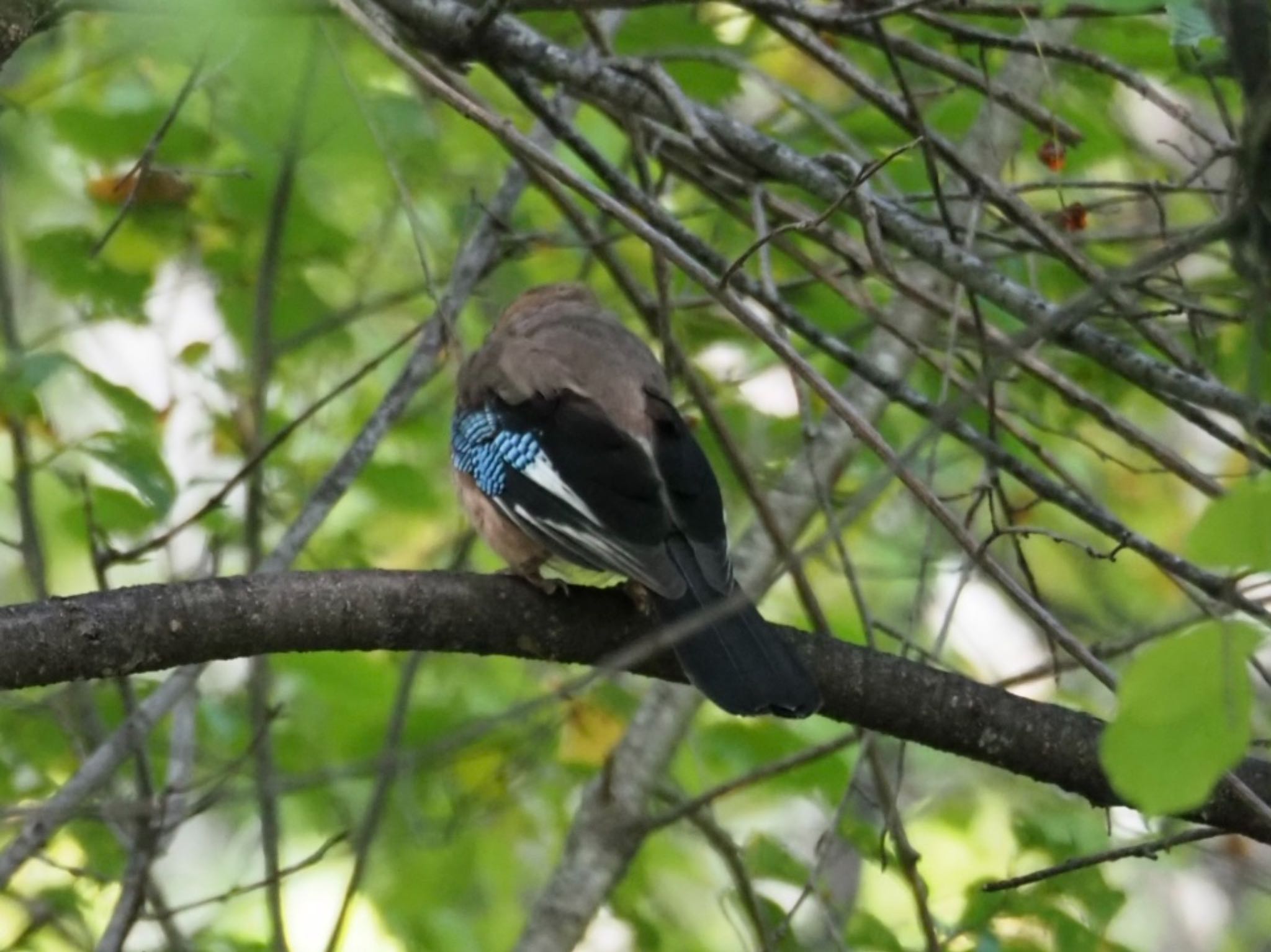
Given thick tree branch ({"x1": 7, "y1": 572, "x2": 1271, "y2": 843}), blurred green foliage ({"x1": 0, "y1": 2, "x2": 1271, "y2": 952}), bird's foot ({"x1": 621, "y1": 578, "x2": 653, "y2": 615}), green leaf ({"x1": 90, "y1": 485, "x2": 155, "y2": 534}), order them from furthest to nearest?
green leaf ({"x1": 90, "y1": 485, "x2": 155, "y2": 534})
blurred green foliage ({"x1": 0, "y1": 2, "x2": 1271, "y2": 952})
bird's foot ({"x1": 621, "y1": 578, "x2": 653, "y2": 615})
thick tree branch ({"x1": 7, "y1": 572, "x2": 1271, "y2": 843})

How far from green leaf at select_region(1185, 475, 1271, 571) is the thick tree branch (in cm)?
152

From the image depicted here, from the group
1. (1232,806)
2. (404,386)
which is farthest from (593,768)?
(1232,806)

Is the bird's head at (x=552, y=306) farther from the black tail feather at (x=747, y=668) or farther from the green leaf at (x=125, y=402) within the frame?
the black tail feather at (x=747, y=668)

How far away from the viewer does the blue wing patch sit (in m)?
4.02

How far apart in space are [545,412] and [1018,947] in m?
1.65

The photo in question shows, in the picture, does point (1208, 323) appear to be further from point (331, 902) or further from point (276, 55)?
point (331, 902)

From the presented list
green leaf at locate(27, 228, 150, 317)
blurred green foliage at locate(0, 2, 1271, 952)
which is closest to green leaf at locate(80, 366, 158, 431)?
blurred green foliage at locate(0, 2, 1271, 952)

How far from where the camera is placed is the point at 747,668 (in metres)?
3.23

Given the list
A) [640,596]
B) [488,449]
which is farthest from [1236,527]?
[488,449]

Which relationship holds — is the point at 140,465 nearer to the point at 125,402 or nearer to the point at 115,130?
the point at 125,402

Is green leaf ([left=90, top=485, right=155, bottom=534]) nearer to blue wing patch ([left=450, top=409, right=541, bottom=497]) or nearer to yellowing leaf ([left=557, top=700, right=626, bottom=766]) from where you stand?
blue wing patch ([left=450, top=409, right=541, bottom=497])

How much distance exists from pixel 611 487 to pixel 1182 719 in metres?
2.27

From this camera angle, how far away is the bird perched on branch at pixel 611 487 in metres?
3.30

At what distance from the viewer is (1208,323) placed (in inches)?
203
